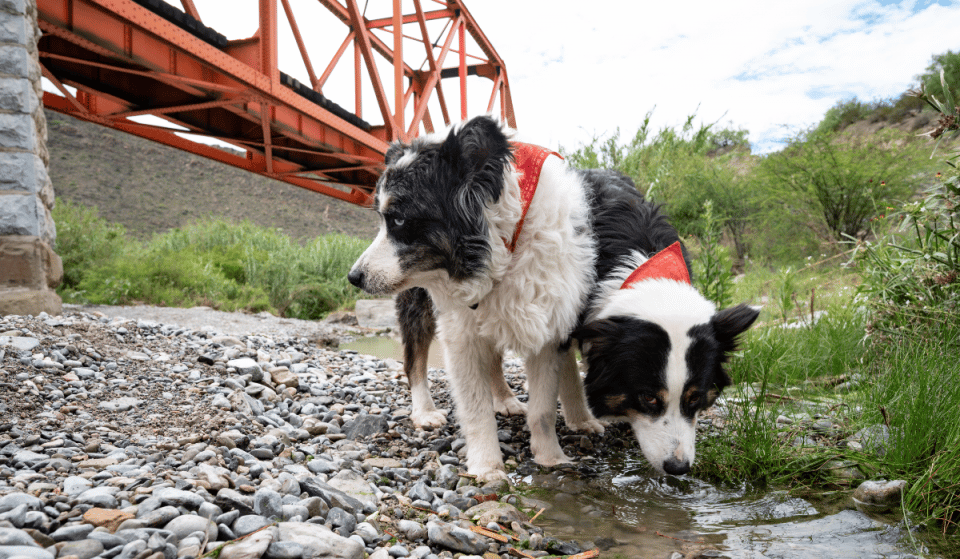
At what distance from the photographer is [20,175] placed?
4.44 metres

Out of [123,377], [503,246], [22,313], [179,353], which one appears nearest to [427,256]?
[503,246]

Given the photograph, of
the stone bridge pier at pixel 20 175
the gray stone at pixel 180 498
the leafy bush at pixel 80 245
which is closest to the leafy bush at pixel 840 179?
the gray stone at pixel 180 498

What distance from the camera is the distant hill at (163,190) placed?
2702 centimetres

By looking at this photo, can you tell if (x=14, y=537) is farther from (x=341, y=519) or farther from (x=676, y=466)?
(x=676, y=466)

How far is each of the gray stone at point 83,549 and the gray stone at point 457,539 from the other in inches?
35.5

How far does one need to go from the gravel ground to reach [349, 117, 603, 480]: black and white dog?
0.48 metres

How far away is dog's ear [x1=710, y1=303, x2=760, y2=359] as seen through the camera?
2.29m

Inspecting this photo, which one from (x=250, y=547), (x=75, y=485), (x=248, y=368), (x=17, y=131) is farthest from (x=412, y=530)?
(x=17, y=131)

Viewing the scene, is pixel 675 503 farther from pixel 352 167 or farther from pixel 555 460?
pixel 352 167

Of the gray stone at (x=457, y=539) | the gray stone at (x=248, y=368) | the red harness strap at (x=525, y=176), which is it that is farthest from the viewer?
the gray stone at (x=248, y=368)

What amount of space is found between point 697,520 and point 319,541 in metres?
1.42

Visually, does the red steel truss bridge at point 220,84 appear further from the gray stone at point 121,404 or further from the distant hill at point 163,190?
the distant hill at point 163,190

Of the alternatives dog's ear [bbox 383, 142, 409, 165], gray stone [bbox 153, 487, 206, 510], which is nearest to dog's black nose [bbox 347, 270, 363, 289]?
dog's ear [bbox 383, 142, 409, 165]

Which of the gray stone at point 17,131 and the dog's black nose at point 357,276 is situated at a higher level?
the gray stone at point 17,131
